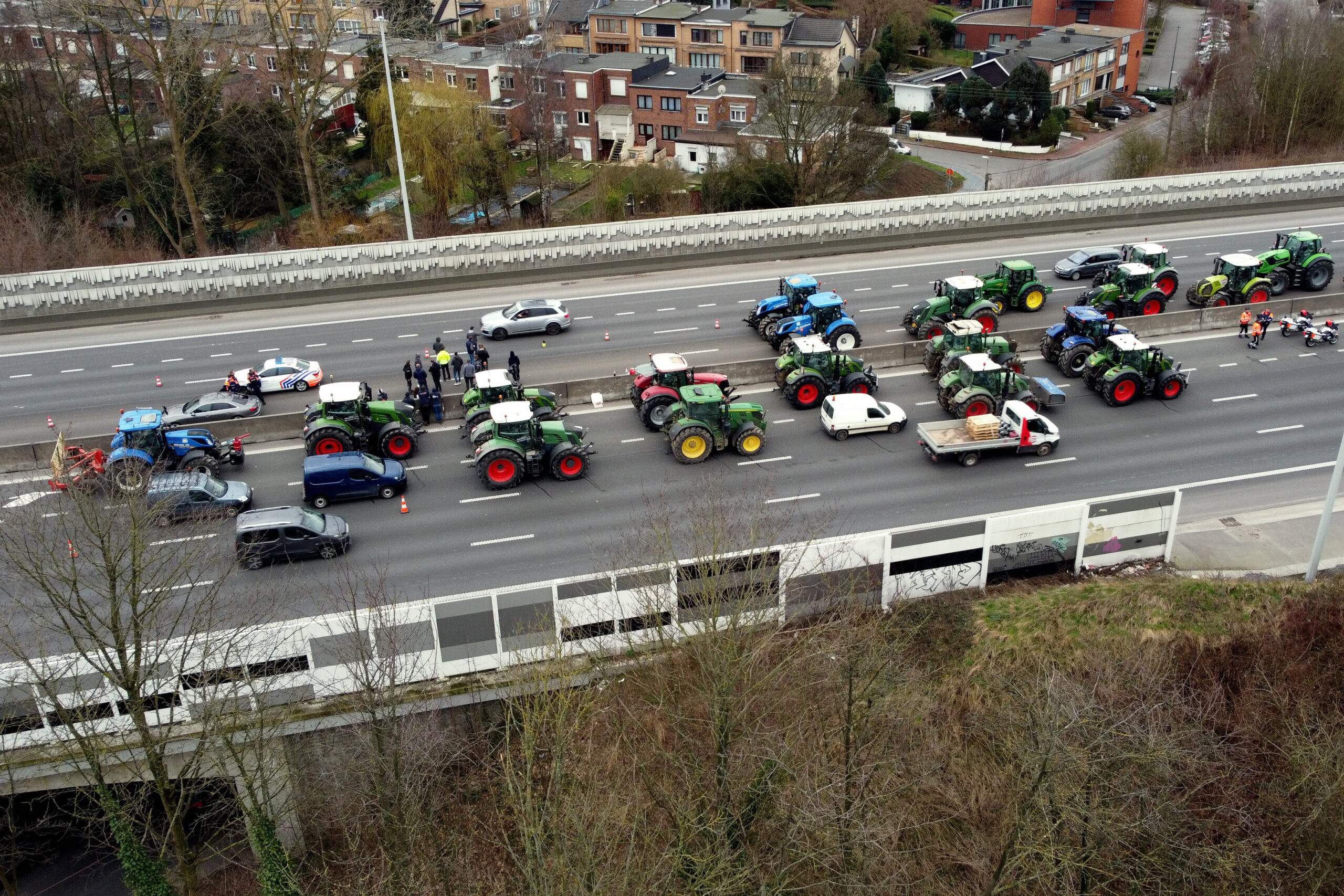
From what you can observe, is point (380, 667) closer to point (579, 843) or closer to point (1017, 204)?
point (579, 843)

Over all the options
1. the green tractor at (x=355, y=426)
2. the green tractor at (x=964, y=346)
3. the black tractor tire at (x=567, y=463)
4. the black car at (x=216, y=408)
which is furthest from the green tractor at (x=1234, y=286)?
the black car at (x=216, y=408)

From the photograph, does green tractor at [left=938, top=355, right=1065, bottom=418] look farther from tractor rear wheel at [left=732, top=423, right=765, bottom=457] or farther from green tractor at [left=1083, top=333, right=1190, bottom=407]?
tractor rear wheel at [left=732, top=423, right=765, bottom=457]

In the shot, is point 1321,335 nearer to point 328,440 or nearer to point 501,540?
point 501,540

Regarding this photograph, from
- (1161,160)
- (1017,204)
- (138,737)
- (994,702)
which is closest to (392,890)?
(138,737)

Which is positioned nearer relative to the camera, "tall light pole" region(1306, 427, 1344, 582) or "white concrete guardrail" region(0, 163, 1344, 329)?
"tall light pole" region(1306, 427, 1344, 582)

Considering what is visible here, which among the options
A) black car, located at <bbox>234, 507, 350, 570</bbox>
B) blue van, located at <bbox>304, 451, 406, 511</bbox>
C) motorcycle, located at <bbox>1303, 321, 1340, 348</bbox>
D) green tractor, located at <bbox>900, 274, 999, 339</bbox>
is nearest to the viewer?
black car, located at <bbox>234, 507, 350, 570</bbox>

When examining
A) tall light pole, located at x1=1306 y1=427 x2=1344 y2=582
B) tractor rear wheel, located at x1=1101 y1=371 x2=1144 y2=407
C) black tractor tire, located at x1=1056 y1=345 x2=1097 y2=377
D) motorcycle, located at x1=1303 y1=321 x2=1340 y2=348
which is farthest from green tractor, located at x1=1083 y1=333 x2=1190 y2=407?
tall light pole, located at x1=1306 y1=427 x2=1344 y2=582
